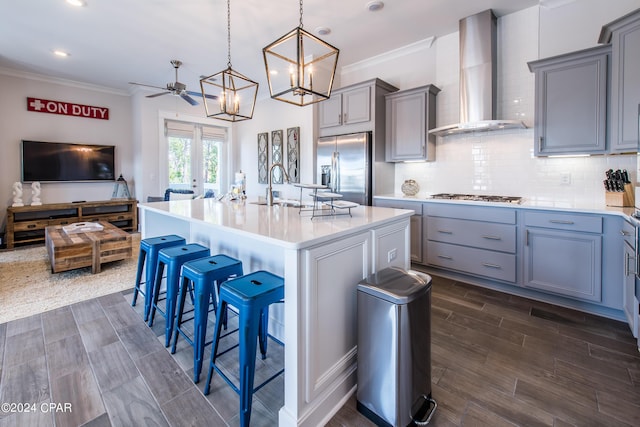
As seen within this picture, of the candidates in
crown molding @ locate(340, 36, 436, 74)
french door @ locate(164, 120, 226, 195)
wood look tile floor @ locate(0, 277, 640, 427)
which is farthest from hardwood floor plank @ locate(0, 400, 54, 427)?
french door @ locate(164, 120, 226, 195)

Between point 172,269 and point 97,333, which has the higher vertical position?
point 172,269

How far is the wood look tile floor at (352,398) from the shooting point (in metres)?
1.46

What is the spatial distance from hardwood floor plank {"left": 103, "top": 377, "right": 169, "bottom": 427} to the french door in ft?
17.7

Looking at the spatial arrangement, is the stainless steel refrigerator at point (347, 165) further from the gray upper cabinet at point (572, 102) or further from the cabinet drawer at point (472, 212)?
the gray upper cabinet at point (572, 102)

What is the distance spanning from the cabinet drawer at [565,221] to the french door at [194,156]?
5.98m

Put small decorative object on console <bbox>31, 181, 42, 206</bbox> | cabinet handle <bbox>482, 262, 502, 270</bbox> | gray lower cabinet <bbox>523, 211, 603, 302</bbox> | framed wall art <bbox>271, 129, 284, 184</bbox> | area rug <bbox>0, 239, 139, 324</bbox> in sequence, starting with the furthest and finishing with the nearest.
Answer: framed wall art <bbox>271, 129, 284, 184</bbox>
small decorative object on console <bbox>31, 181, 42, 206</bbox>
cabinet handle <bbox>482, 262, 502, 270</bbox>
area rug <bbox>0, 239, 139, 324</bbox>
gray lower cabinet <bbox>523, 211, 603, 302</bbox>

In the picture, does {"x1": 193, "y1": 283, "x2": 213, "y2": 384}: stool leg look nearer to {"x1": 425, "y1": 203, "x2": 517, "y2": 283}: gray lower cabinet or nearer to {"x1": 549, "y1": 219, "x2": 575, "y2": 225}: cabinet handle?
{"x1": 425, "y1": 203, "x2": 517, "y2": 283}: gray lower cabinet

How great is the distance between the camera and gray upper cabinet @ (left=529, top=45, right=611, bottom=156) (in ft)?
8.39

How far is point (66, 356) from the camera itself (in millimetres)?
1924

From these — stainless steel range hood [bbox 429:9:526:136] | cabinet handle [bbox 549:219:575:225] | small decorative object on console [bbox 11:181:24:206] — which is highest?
stainless steel range hood [bbox 429:9:526:136]

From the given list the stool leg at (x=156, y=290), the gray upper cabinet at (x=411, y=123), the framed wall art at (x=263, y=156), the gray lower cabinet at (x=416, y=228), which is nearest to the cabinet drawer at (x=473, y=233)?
the gray lower cabinet at (x=416, y=228)

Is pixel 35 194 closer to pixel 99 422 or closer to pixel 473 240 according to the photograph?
pixel 99 422

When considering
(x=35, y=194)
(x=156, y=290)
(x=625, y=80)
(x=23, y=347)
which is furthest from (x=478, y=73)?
(x=35, y=194)

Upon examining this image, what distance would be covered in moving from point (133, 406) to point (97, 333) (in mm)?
996
